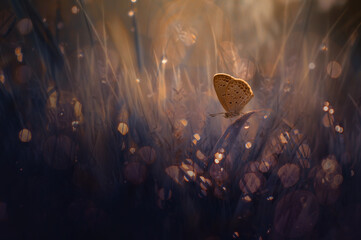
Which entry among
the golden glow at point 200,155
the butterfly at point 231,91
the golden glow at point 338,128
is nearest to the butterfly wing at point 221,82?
the butterfly at point 231,91

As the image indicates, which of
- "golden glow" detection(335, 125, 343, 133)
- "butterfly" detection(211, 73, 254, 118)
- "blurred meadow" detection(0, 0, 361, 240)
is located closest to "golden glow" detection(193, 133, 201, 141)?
"blurred meadow" detection(0, 0, 361, 240)

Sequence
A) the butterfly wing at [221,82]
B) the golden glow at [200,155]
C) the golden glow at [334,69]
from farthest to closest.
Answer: the golden glow at [334,69], the golden glow at [200,155], the butterfly wing at [221,82]

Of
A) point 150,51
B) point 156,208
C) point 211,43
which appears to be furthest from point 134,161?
point 211,43

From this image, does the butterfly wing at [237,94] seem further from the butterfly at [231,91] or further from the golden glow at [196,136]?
the golden glow at [196,136]

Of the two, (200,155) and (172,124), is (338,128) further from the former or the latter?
(172,124)

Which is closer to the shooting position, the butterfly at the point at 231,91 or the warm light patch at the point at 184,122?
the butterfly at the point at 231,91

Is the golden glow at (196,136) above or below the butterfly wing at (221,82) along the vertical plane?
below

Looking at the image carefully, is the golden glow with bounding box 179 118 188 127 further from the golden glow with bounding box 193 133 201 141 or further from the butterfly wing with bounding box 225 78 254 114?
the butterfly wing with bounding box 225 78 254 114

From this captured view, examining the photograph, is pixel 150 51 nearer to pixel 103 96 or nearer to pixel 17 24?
pixel 103 96

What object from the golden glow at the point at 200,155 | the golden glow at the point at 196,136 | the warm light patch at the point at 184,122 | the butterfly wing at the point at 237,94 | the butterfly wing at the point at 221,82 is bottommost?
the golden glow at the point at 200,155
